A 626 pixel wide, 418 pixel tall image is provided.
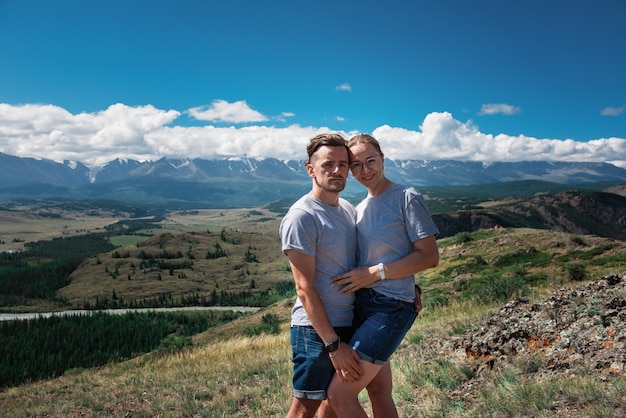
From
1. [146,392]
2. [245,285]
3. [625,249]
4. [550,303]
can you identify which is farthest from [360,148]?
[245,285]

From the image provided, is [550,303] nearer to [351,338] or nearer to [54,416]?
[351,338]

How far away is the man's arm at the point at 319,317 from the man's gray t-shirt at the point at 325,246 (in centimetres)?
12

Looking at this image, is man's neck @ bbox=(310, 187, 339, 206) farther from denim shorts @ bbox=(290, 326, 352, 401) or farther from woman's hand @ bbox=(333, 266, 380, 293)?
denim shorts @ bbox=(290, 326, 352, 401)

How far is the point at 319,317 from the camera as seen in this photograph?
391cm

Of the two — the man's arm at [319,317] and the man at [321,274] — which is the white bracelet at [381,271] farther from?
the man's arm at [319,317]

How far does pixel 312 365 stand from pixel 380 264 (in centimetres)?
119

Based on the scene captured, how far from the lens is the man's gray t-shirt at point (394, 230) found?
415 centimetres

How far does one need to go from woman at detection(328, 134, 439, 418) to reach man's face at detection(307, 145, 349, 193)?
0.56 ft

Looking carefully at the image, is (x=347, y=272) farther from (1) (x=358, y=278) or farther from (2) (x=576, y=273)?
(2) (x=576, y=273)

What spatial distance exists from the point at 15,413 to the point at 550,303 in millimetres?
13543

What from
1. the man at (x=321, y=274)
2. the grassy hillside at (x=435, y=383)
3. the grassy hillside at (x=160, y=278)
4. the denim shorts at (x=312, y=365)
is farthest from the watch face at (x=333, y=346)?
the grassy hillside at (x=160, y=278)

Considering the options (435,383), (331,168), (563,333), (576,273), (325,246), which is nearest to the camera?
(325,246)

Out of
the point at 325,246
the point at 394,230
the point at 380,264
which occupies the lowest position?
the point at 380,264

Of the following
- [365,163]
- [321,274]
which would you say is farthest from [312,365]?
[365,163]
